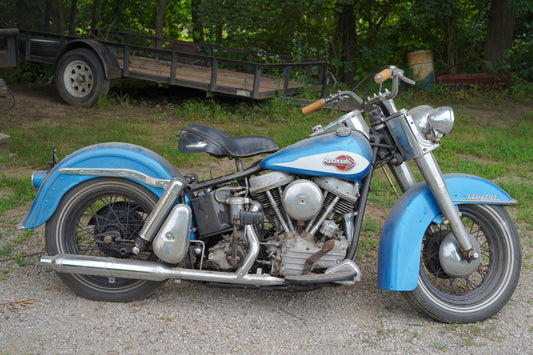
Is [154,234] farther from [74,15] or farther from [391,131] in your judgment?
[74,15]

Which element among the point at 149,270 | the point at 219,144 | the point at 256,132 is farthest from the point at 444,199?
the point at 256,132

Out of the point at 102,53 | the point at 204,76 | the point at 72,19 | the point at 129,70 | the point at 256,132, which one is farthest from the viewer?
the point at 72,19

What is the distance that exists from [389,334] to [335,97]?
4.92 feet

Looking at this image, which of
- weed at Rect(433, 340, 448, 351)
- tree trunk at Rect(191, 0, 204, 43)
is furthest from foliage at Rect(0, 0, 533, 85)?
weed at Rect(433, 340, 448, 351)

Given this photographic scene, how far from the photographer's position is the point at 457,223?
3301 millimetres

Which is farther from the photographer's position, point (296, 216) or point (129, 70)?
point (129, 70)

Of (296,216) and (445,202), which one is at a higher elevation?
(445,202)

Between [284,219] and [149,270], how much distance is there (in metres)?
0.87

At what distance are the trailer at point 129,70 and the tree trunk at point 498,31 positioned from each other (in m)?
3.87

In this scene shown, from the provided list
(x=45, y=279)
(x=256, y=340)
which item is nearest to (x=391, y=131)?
(x=256, y=340)

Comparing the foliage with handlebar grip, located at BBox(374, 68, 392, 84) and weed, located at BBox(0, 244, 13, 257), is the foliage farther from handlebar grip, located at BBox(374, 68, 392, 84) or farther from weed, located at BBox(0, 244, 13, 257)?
handlebar grip, located at BBox(374, 68, 392, 84)

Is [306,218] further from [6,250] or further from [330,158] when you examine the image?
[6,250]

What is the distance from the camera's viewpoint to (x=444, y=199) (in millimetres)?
3291

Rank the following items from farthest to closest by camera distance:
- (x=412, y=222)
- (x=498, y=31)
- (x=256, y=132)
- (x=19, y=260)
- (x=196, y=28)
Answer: (x=196, y=28) < (x=498, y=31) < (x=256, y=132) < (x=19, y=260) < (x=412, y=222)
